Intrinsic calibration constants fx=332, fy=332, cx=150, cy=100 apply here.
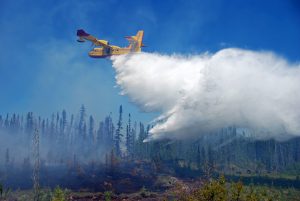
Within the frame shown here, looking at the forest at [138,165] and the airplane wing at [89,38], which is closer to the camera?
the airplane wing at [89,38]

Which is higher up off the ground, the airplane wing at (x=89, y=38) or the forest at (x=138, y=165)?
the airplane wing at (x=89, y=38)

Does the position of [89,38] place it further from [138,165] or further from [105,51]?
[138,165]

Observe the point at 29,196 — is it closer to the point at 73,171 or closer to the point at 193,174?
the point at 73,171

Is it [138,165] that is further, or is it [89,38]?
[138,165]

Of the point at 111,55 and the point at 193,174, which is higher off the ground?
the point at 111,55

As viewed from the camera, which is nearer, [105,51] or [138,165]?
[105,51]

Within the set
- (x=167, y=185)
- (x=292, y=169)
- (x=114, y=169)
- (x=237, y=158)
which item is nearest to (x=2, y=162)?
(x=114, y=169)

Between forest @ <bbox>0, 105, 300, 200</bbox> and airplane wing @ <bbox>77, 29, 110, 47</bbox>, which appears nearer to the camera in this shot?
airplane wing @ <bbox>77, 29, 110, 47</bbox>

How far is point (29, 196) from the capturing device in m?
92.7

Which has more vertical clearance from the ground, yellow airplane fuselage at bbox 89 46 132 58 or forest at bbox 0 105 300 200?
yellow airplane fuselage at bbox 89 46 132 58

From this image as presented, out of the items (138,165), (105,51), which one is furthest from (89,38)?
(138,165)

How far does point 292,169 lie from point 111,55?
118403 millimetres

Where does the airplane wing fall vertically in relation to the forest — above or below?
above

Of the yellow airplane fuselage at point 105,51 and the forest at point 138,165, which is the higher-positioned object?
the yellow airplane fuselage at point 105,51
